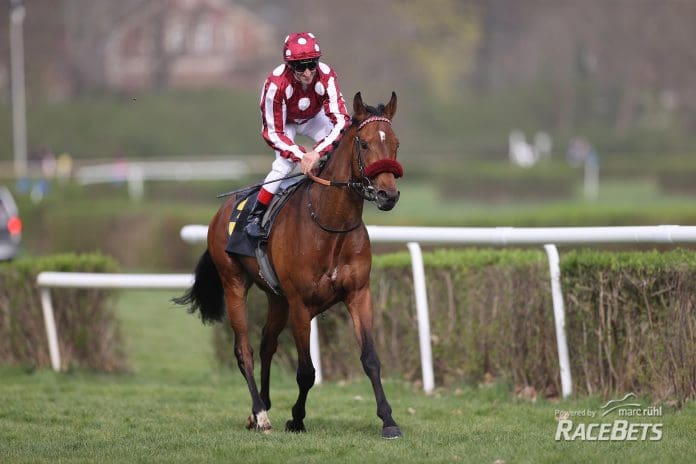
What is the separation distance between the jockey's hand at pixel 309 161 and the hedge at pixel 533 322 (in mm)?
1746

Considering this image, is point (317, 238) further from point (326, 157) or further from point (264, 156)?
point (264, 156)

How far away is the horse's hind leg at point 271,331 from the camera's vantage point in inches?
299

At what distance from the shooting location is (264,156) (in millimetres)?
46531

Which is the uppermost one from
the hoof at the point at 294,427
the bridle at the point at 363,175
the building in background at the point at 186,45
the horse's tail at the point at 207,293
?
the building in background at the point at 186,45

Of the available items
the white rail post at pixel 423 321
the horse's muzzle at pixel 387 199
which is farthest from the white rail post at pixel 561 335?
the horse's muzzle at pixel 387 199

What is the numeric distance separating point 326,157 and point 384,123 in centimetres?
62

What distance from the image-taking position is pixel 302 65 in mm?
6953

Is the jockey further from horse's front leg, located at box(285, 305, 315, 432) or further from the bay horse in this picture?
horse's front leg, located at box(285, 305, 315, 432)

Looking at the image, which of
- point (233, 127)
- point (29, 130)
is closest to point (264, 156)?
point (233, 127)

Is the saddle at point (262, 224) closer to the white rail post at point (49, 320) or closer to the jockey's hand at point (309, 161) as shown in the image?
the jockey's hand at point (309, 161)

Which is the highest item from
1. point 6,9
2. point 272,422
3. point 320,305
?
point 6,9

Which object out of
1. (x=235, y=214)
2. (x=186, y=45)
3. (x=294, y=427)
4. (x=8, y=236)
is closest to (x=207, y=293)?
(x=235, y=214)

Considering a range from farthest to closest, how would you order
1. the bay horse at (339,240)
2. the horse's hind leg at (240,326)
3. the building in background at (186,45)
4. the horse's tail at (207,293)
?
the building in background at (186,45) < the horse's tail at (207,293) < the horse's hind leg at (240,326) < the bay horse at (339,240)

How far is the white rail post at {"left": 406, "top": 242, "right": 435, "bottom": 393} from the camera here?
834 centimetres
